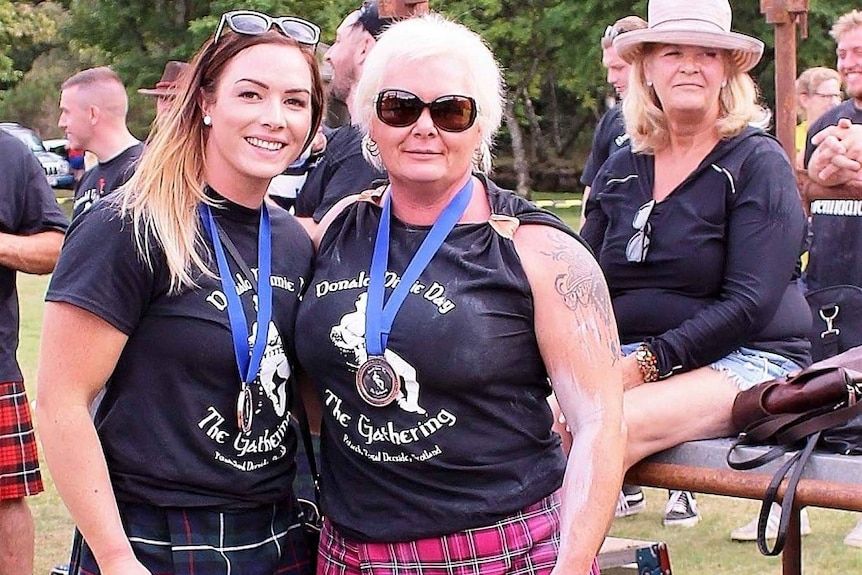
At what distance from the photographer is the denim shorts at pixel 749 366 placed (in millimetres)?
3469

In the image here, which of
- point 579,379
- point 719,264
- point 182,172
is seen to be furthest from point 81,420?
point 719,264

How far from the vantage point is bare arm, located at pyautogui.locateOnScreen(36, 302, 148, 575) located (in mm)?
2373

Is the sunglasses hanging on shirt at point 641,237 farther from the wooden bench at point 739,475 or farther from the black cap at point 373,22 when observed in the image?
the black cap at point 373,22

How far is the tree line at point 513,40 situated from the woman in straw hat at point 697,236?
19783 mm

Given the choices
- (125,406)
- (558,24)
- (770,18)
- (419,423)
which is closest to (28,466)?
(125,406)

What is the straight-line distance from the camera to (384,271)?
246 centimetres

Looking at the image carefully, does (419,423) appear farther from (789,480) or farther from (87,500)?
(789,480)

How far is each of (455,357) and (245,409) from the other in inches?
17.4

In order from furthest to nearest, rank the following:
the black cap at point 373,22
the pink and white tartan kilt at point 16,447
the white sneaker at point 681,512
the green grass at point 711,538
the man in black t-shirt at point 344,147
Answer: the white sneaker at point 681,512 < the green grass at point 711,538 < the pink and white tartan kilt at point 16,447 < the black cap at point 373,22 < the man in black t-shirt at point 344,147

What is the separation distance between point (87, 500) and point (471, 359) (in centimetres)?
77

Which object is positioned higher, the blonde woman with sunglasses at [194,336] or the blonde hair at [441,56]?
the blonde hair at [441,56]

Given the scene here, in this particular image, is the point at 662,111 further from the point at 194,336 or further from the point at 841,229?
the point at 841,229

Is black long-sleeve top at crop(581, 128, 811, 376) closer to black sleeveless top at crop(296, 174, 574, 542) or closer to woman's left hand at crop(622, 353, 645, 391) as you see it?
woman's left hand at crop(622, 353, 645, 391)

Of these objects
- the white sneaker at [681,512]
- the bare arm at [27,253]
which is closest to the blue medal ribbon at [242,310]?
the bare arm at [27,253]
